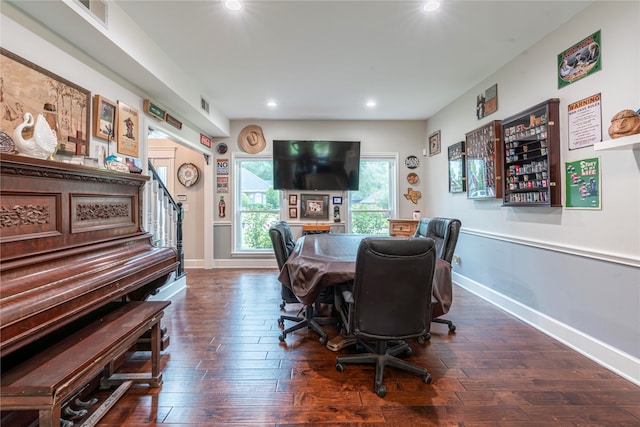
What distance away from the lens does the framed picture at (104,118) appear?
227 centimetres

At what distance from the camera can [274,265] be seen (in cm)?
514

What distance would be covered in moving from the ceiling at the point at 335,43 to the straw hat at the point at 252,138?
3.37ft

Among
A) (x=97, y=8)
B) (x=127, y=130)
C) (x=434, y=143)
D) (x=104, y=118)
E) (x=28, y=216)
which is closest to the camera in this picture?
(x=28, y=216)

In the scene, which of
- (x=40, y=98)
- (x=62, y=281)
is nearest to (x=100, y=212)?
(x=62, y=281)

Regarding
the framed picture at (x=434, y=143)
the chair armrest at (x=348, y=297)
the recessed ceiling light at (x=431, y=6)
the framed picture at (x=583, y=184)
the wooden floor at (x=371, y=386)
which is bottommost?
the wooden floor at (x=371, y=386)

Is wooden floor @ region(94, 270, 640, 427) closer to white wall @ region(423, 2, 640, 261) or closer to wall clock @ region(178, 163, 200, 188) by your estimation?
white wall @ region(423, 2, 640, 261)

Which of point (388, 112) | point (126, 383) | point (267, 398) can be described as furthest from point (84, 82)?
point (388, 112)

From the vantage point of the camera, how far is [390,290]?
5.35ft

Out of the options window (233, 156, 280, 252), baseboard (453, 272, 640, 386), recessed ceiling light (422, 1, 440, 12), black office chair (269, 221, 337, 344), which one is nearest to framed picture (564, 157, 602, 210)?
baseboard (453, 272, 640, 386)

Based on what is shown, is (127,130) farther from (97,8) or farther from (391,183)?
(391,183)

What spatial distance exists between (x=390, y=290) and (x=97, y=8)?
2788 millimetres

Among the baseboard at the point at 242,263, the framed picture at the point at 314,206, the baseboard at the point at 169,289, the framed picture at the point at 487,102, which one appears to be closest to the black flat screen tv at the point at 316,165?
the framed picture at the point at 314,206

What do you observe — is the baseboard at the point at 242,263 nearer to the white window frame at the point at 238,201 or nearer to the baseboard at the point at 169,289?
the white window frame at the point at 238,201

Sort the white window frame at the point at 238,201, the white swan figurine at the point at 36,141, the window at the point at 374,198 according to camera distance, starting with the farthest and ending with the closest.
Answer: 1. the window at the point at 374,198
2. the white window frame at the point at 238,201
3. the white swan figurine at the point at 36,141
